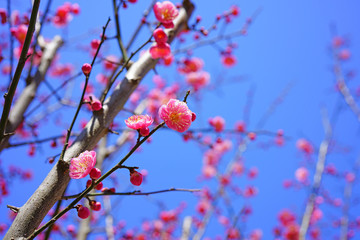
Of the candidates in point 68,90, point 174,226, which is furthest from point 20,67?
point 174,226

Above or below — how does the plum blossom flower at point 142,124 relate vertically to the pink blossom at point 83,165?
above

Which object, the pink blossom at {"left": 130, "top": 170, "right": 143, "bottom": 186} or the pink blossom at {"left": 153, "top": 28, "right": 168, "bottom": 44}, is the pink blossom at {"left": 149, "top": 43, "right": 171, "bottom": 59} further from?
the pink blossom at {"left": 130, "top": 170, "right": 143, "bottom": 186}

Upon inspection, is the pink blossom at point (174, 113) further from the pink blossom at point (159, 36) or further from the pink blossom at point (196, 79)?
the pink blossom at point (196, 79)

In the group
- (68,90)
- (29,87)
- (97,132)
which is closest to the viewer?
(97,132)

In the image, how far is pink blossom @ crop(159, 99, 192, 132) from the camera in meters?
0.97

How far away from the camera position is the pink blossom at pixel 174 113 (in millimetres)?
970

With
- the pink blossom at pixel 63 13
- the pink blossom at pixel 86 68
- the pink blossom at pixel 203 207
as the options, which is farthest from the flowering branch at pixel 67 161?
the pink blossom at pixel 203 207

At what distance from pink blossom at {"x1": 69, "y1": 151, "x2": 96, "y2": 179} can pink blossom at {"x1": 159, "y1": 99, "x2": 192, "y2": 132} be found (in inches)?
11.7

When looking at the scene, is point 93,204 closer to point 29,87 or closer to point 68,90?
point 29,87

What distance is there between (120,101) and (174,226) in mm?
5291

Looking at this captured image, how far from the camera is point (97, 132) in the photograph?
130 cm

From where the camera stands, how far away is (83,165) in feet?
3.17

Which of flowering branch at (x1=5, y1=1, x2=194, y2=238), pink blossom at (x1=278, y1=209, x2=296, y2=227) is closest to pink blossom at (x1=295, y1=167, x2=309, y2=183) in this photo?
pink blossom at (x1=278, y1=209, x2=296, y2=227)

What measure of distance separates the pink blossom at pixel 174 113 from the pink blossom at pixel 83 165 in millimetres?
297
